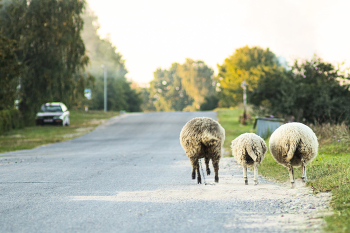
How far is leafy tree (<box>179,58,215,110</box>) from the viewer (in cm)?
10406

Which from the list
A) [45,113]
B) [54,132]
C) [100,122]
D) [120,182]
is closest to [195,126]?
[120,182]

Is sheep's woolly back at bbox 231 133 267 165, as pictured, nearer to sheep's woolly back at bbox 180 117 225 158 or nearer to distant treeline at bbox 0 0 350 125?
sheep's woolly back at bbox 180 117 225 158

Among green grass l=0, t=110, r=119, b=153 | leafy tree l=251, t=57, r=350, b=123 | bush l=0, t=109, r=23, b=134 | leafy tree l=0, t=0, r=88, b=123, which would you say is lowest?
green grass l=0, t=110, r=119, b=153

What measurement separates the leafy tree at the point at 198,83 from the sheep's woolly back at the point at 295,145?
95.0 metres

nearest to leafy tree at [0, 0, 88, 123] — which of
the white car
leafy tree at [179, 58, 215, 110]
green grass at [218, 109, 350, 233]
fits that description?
the white car

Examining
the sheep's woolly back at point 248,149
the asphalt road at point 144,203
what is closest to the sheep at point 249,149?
the sheep's woolly back at point 248,149

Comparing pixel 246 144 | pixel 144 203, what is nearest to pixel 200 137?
pixel 246 144

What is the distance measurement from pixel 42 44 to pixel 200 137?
26815 mm

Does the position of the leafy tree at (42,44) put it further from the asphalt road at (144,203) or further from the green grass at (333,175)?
the green grass at (333,175)

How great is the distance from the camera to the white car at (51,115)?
117ft

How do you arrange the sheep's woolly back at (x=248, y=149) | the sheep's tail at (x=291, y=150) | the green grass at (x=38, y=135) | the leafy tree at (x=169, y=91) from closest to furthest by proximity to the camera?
the sheep's tail at (x=291, y=150)
the sheep's woolly back at (x=248, y=149)
the green grass at (x=38, y=135)
the leafy tree at (x=169, y=91)

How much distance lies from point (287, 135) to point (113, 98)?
66822mm

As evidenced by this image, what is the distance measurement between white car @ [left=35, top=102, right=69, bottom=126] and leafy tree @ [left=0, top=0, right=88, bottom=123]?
9.74 feet

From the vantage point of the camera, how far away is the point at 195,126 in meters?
7.77
